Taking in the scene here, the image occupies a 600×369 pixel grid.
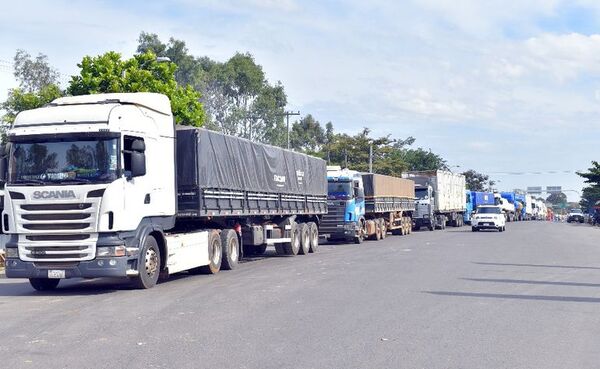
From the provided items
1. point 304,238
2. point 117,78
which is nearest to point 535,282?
point 304,238

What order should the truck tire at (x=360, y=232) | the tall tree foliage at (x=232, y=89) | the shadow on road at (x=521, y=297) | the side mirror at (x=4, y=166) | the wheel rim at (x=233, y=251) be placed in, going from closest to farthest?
the shadow on road at (x=521, y=297)
the side mirror at (x=4, y=166)
the wheel rim at (x=233, y=251)
the truck tire at (x=360, y=232)
the tall tree foliage at (x=232, y=89)

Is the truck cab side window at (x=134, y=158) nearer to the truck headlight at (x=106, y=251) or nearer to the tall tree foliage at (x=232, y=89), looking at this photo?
the truck headlight at (x=106, y=251)

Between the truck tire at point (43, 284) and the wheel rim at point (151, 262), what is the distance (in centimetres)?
213

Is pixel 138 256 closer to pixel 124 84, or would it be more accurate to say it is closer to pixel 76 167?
pixel 76 167

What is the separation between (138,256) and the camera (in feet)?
48.2

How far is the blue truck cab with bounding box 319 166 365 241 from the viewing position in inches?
Answer: 1282

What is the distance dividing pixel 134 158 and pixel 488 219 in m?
36.4

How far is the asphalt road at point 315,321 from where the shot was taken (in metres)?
8.45

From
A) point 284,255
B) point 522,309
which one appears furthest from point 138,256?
point 284,255

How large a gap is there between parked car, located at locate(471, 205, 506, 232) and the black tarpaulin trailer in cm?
2164

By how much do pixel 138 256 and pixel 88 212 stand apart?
4.46 ft

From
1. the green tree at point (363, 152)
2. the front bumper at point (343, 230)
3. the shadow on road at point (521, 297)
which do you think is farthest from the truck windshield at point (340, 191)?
the green tree at point (363, 152)

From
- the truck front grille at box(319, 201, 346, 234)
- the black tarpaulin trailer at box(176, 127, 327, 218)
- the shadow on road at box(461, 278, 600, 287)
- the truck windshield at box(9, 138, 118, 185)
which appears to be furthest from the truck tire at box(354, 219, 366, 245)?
the truck windshield at box(9, 138, 118, 185)

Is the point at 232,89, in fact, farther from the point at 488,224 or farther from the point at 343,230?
the point at 343,230
